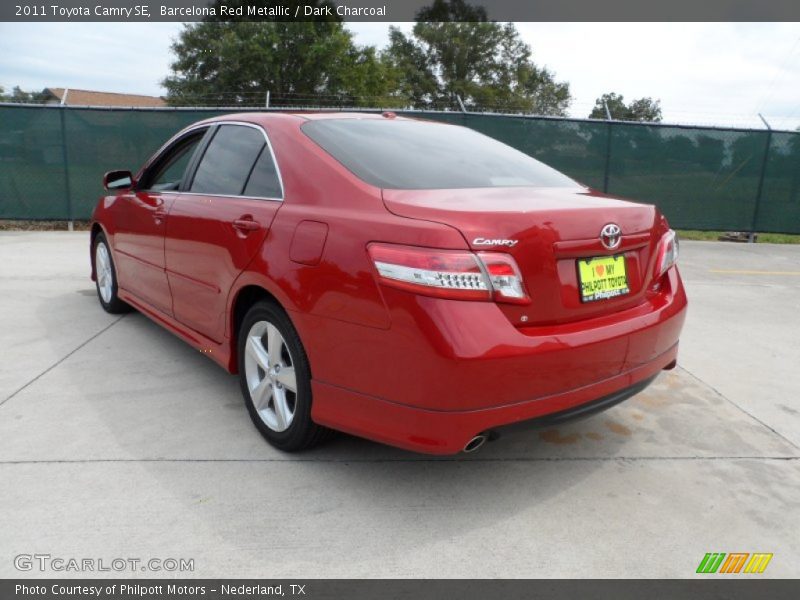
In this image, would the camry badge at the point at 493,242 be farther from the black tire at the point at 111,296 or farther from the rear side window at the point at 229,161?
the black tire at the point at 111,296

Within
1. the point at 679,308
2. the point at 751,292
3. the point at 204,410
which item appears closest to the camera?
the point at 679,308

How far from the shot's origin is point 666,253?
286 cm

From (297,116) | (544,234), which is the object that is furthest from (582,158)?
(544,234)

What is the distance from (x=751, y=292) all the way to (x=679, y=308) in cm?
476

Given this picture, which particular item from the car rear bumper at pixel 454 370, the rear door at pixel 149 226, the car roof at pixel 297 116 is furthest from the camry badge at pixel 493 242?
the rear door at pixel 149 226

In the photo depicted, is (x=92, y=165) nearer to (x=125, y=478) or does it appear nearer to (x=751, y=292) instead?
(x=125, y=478)

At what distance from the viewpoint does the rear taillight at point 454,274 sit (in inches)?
83.4

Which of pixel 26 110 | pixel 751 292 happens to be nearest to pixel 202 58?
pixel 26 110

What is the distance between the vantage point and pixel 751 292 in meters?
6.84

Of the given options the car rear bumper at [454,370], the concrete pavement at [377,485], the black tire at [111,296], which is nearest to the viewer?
the car rear bumper at [454,370]

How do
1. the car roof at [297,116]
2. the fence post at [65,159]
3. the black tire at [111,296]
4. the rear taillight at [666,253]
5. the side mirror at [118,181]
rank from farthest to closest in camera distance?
1. the fence post at [65,159]
2. the black tire at [111,296]
3. the side mirror at [118,181]
4. the car roof at [297,116]
5. the rear taillight at [666,253]

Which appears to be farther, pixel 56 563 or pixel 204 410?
pixel 204 410

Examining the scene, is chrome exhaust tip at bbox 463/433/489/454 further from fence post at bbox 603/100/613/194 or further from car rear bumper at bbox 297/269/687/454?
fence post at bbox 603/100/613/194

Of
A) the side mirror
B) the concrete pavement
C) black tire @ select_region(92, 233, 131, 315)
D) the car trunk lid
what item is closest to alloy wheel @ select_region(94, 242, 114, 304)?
black tire @ select_region(92, 233, 131, 315)
